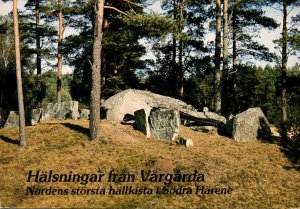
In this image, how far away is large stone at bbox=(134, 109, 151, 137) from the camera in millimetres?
15570

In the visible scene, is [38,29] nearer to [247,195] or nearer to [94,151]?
[94,151]

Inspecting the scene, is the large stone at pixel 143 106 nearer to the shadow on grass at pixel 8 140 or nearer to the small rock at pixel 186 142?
the small rock at pixel 186 142

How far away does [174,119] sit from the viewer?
49.1 feet

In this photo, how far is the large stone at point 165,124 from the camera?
14945 millimetres

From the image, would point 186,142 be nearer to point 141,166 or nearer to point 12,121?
point 141,166

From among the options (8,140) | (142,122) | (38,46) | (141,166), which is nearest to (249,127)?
(142,122)

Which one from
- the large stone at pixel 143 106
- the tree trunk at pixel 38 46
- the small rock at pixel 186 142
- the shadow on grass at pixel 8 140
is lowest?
the shadow on grass at pixel 8 140

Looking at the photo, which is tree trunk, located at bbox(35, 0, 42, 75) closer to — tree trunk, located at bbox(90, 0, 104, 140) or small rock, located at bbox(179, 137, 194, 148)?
tree trunk, located at bbox(90, 0, 104, 140)

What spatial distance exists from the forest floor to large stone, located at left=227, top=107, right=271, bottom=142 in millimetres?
468

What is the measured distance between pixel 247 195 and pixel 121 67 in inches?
675

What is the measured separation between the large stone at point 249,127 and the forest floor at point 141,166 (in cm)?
47

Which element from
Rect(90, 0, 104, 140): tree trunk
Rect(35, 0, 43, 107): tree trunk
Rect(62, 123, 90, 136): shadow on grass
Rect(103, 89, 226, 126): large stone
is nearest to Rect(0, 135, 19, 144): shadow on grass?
Rect(62, 123, 90, 136): shadow on grass

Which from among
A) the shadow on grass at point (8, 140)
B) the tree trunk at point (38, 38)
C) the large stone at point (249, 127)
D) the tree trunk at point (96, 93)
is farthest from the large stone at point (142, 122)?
the tree trunk at point (38, 38)

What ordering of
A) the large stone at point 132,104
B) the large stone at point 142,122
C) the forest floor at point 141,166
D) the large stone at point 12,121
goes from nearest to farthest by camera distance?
the forest floor at point 141,166
the large stone at point 142,122
the large stone at point 132,104
the large stone at point 12,121
